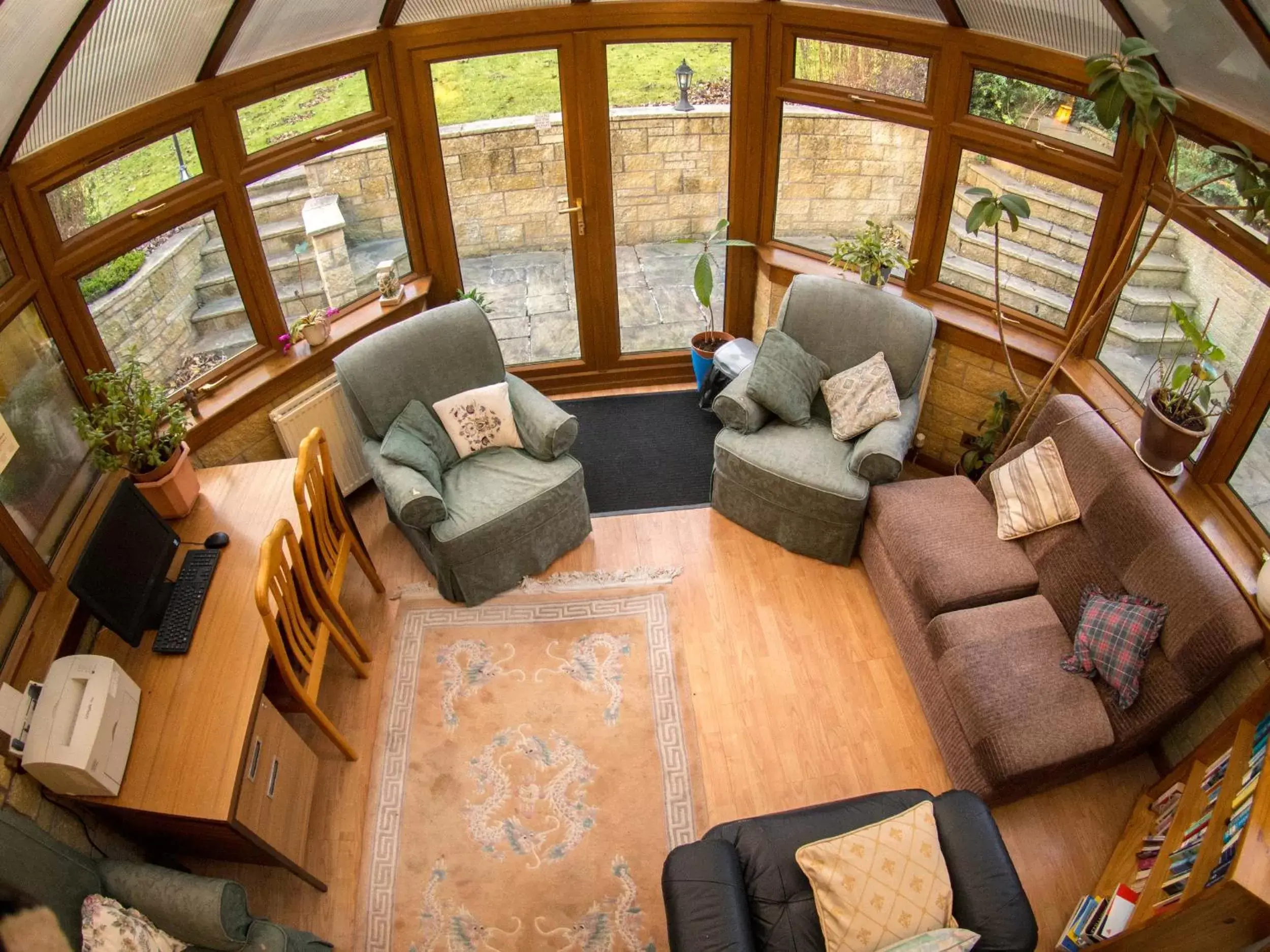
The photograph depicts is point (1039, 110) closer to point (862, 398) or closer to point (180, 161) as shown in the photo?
point (862, 398)

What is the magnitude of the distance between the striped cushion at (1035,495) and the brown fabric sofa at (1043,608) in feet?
0.13

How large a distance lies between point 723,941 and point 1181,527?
6.79 ft

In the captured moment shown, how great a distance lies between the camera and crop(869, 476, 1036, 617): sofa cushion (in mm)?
3314

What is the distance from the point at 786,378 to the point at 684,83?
166cm

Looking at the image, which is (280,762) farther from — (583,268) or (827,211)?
(827,211)

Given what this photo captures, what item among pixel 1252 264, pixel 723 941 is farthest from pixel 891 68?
pixel 723 941

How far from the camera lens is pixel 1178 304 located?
329cm

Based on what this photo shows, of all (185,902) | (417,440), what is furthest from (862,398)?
(185,902)

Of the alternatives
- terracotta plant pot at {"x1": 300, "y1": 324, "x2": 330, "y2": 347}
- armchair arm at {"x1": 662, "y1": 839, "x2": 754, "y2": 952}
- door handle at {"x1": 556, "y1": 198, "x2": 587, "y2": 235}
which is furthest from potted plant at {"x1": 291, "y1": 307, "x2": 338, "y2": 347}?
armchair arm at {"x1": 662, "y1": 839, "x2": 754, "y2": 952}

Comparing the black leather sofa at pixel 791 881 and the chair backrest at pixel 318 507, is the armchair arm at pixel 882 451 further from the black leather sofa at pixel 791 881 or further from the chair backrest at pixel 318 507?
the chair backrest at pixel 318 507

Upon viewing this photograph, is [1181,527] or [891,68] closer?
[1181,527]

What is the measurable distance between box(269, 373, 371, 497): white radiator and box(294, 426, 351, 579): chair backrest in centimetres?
37

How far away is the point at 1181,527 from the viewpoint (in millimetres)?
2869

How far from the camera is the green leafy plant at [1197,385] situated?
9.62 feet
